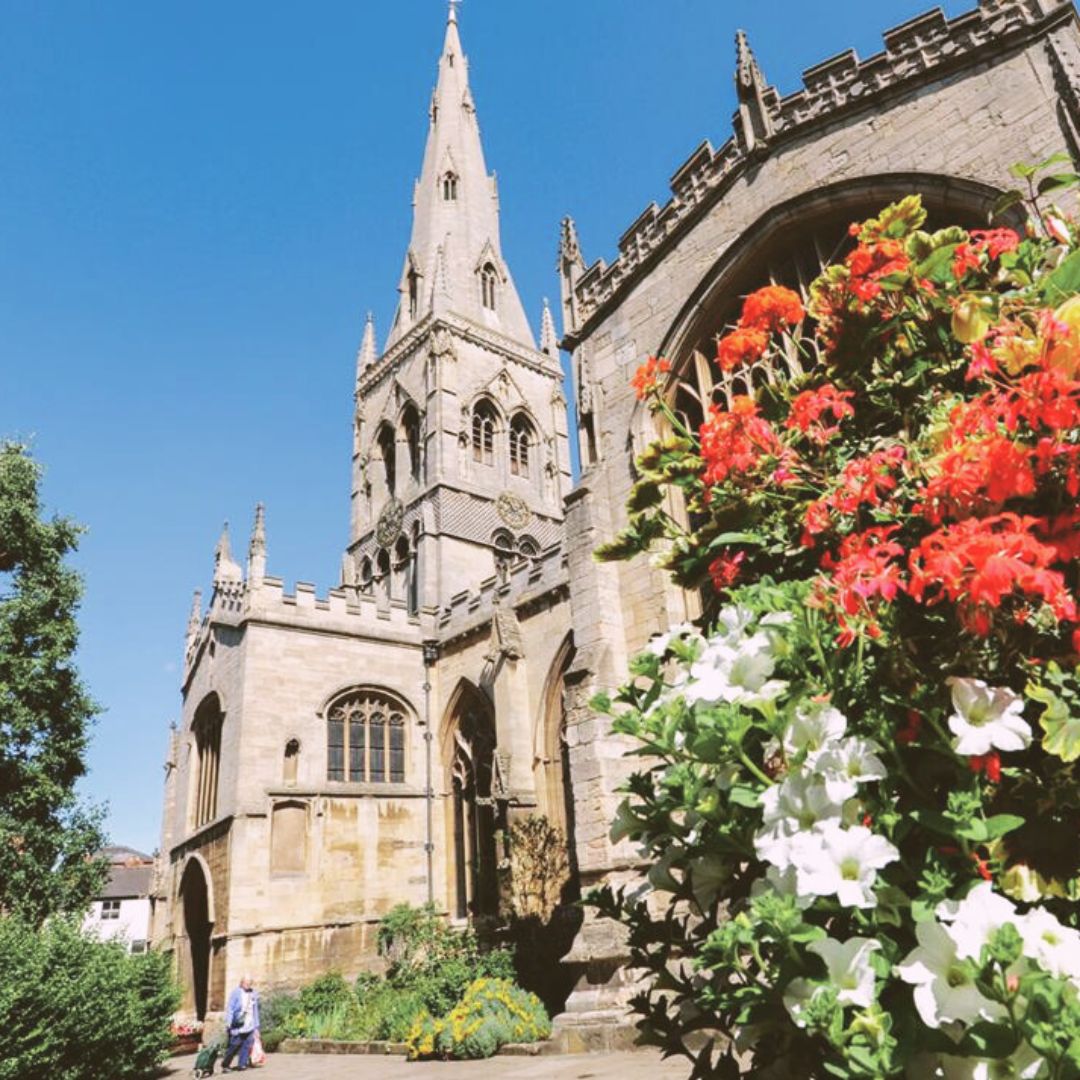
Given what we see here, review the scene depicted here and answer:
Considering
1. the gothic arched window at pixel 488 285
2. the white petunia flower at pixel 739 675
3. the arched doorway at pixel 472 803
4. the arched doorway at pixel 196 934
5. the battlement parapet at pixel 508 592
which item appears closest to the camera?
the white petunia flower at pixel 739 675

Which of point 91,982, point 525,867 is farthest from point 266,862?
point 91,982

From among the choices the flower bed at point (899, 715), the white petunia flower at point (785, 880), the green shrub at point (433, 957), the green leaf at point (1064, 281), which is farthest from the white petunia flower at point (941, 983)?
the green shrub at point (433, 957)

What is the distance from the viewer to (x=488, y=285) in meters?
37.3

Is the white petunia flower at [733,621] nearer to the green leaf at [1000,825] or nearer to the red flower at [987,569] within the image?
the red flower at [987,569]

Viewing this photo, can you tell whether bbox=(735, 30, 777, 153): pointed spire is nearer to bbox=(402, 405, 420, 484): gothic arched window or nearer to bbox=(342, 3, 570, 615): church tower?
bbox=(342, 3, 570, 615): church tower

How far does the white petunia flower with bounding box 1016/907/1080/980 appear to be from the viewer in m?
1.42

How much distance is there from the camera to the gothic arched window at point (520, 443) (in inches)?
1326

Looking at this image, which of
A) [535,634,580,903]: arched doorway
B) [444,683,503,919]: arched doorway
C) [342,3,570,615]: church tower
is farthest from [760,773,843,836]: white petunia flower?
[342,3,570,615]: church tower

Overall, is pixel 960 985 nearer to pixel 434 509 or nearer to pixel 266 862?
pixel 266 862

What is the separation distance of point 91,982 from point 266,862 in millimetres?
9360

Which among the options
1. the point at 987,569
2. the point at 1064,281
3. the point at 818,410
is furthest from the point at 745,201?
the point at 987,569

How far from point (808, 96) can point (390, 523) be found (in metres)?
24.3

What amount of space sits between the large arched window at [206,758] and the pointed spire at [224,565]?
3.45 m

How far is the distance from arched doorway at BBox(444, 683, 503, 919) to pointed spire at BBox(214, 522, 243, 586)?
7.62 metres
